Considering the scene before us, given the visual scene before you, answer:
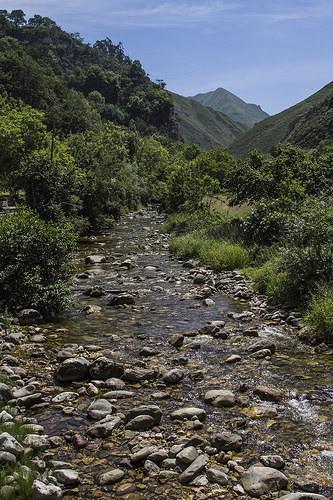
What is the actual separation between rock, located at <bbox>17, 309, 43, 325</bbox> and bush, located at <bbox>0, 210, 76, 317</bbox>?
0.38 m

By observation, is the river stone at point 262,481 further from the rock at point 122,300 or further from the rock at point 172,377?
the rock at point 122,300

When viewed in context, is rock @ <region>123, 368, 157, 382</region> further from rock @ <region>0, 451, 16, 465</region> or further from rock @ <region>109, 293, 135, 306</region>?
rock @ <region>109, 293, 135, 306</region>

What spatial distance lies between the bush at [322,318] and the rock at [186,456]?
253 inches

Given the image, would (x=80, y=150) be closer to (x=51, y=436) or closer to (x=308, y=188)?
(x=308, y=188)

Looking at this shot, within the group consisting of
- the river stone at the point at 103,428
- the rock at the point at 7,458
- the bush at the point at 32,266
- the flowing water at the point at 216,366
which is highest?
the bush at the point at 32,266

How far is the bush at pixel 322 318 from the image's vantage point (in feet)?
41.8

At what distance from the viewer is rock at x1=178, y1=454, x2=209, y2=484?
6.84 metres

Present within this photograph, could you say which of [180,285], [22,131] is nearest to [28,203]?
[22,131]

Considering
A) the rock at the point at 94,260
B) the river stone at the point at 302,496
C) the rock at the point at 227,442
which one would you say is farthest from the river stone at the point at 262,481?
the rock at the point at 94,260

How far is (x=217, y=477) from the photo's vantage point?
270 inches

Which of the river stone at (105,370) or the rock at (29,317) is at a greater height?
the rock at (29,317)

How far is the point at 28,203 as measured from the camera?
32531 mm

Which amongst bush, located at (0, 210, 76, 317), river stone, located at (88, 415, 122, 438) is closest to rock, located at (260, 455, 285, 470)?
river stone, located at (88, 415, 122, 438)

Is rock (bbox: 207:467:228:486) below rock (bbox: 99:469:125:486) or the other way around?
below
